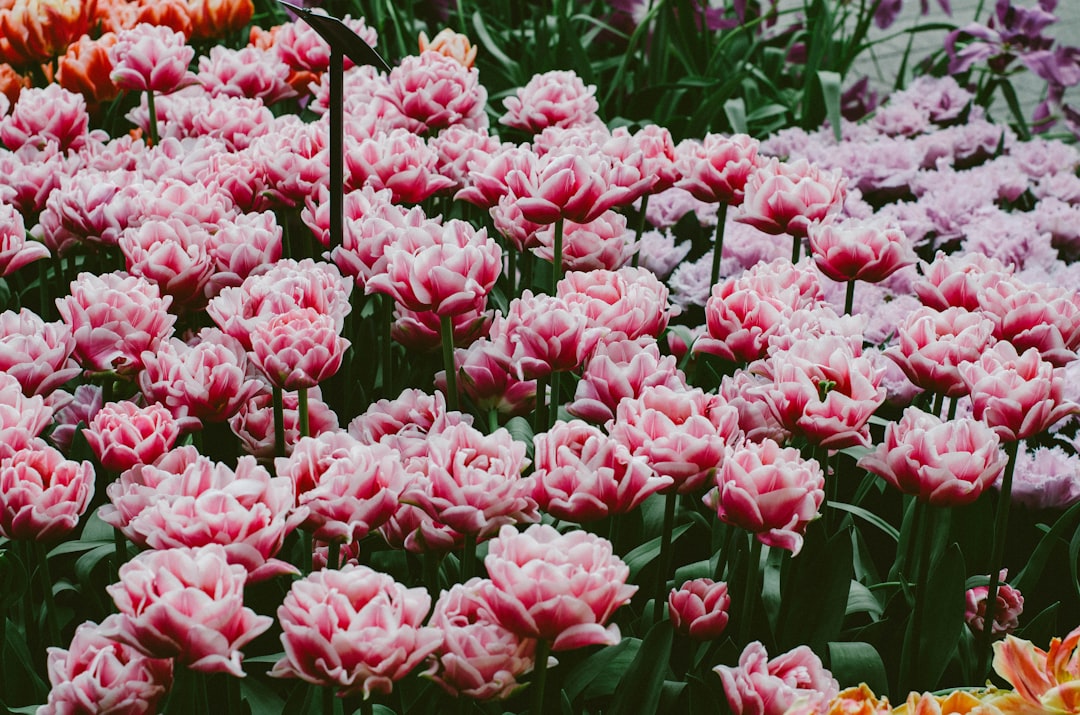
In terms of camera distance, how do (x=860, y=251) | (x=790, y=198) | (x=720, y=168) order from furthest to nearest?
1. (x=720, y=168)
2. (x=790, y=198)
3. (x=860, y=251)

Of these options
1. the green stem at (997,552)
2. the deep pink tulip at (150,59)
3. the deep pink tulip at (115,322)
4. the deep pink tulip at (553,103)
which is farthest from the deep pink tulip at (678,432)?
the deep pink tulip at (150,59)

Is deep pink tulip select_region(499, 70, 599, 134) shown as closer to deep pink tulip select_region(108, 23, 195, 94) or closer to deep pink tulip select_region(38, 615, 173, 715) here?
deep pink tulip select_region(108, 23, 195, 94)

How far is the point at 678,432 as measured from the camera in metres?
1.03

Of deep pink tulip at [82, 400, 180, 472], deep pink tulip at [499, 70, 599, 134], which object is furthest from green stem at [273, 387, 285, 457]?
deep pink tulip at [499, 70, 599, 134]

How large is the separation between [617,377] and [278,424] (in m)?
0.36

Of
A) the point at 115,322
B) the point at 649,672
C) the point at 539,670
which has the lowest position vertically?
the point at 649,672

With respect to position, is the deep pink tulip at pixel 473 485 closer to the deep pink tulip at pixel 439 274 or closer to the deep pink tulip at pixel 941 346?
the deep pink tulip at pixel 439 274

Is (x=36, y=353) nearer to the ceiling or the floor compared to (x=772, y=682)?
nearer to the ceiling

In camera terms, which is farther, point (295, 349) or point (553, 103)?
point (553, 103)

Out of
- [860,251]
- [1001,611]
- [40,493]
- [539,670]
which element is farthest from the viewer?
[860,251]

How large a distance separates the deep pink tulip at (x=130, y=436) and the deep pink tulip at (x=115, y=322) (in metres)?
0.14

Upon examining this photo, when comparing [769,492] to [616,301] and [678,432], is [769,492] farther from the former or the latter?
[616,301]

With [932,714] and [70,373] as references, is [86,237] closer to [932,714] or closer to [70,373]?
[70,373]

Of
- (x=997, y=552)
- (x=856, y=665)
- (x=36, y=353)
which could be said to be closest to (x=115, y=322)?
(x=36, y=353)
